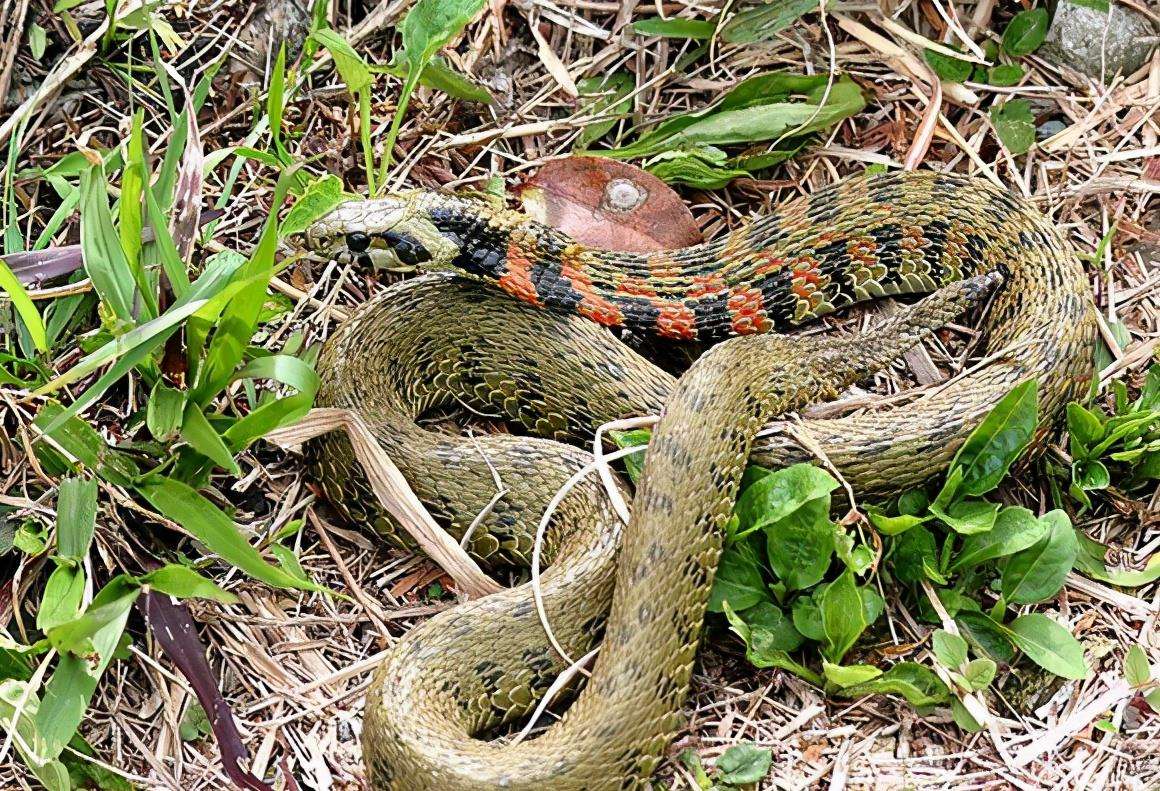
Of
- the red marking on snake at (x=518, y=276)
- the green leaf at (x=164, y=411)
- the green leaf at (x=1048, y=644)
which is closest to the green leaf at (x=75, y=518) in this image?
the green leaf at (x=164, y=411)

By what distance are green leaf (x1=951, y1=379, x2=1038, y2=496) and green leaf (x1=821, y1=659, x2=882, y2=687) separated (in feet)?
2.60

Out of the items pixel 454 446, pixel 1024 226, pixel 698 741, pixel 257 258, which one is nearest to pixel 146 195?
pixel 257 258

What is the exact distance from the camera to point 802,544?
4.42m

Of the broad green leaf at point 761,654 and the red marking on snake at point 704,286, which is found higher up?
the red marking on snake at point 704,286

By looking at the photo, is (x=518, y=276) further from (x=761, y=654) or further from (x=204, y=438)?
(x=761, y=654)

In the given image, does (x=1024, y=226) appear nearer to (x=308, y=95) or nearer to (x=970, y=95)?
(x=970, y=95)

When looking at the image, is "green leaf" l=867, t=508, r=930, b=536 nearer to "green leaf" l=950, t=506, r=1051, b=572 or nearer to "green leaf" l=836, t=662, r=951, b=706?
"green leaf" l=950, t=506, r=1051, b=572

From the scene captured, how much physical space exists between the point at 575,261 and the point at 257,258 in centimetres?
140

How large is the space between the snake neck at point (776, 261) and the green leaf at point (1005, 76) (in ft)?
2.11

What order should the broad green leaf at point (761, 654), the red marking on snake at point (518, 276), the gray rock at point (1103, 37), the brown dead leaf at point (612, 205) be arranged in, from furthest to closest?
the gray rock at point (1103, 37)
the brown dead leaf at point (612, 205)
the red marking on snake at point (518, 276)
the broad green leaf at point (761, 654)

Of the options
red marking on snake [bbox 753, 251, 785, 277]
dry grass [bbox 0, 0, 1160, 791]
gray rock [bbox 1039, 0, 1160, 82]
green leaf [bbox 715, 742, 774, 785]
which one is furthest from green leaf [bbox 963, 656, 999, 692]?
gray rock [bbox 1039, 0, 1160, 82]

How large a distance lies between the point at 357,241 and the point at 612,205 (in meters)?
1.10

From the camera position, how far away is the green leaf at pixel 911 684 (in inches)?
167

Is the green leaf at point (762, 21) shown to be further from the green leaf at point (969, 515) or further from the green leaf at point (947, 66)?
the green leaf at point (969, 515)
